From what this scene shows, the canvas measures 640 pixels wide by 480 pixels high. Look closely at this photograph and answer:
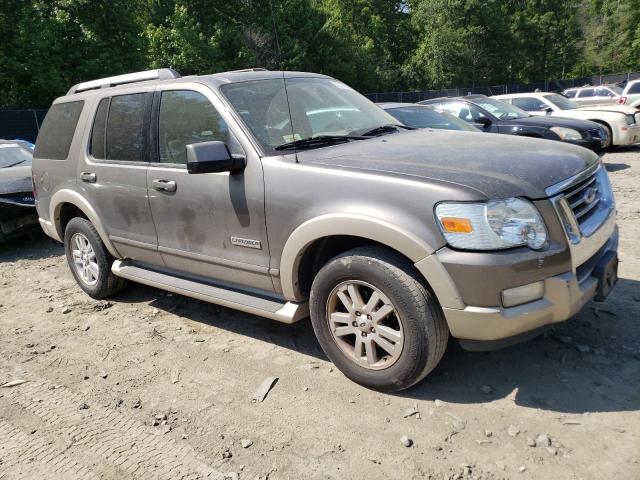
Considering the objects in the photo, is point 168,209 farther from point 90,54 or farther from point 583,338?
point 90,54

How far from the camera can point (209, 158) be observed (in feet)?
10.5

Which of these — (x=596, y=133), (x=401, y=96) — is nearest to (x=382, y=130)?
(x=596, y=133)

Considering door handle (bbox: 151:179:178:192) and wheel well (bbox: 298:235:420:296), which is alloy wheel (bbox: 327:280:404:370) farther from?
door handle (bbox: 151:179:178:192)

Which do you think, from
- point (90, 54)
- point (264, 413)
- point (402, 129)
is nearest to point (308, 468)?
point (264, 413)

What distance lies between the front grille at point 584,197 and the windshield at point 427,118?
4.78m

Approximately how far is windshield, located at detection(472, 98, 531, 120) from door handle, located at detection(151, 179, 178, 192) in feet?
28.0

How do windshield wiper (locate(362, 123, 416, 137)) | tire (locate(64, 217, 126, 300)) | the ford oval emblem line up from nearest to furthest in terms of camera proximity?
1. the ford oval emblem
2. windshield wiper (locate(362, 123, 416, 137))
3. tire (locate(64, 217, 126, 300))

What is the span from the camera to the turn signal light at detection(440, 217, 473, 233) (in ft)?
8.54

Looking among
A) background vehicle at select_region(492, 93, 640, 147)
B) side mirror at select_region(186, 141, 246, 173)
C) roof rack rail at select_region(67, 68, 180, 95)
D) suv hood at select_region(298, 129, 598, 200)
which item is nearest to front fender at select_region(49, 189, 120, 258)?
roof rack rail at select_region(67, 68, 180, 95)

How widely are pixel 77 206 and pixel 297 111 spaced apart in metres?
2.41

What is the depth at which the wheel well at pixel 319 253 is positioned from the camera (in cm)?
319

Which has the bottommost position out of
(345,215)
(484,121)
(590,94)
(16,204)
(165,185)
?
(590,94)

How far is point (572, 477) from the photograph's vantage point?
2.34 meters

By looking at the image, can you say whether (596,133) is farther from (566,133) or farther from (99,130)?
(99,130)
